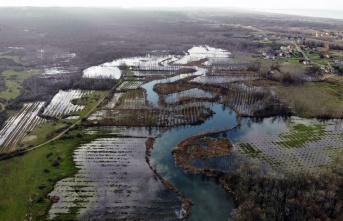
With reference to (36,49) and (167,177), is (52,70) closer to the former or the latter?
(36,49)

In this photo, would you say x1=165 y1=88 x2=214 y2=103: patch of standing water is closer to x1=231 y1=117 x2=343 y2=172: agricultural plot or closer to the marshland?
the marshland

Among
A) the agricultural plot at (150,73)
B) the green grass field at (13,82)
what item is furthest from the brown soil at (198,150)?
the green grass field at (13,82)

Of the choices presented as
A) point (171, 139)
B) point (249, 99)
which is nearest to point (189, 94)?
point (249, 99)

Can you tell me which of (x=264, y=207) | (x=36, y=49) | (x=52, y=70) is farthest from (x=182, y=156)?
(x=36, y=49)

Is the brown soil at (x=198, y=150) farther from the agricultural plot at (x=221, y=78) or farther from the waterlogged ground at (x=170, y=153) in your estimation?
the agricultural plot at (x=221, y=78)

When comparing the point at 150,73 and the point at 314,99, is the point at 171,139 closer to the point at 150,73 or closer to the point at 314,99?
the point at 314,99

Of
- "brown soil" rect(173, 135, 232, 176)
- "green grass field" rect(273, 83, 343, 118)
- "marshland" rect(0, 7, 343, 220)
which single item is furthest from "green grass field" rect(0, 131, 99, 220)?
"green grass field" rect(273, 83, 343, 118)
